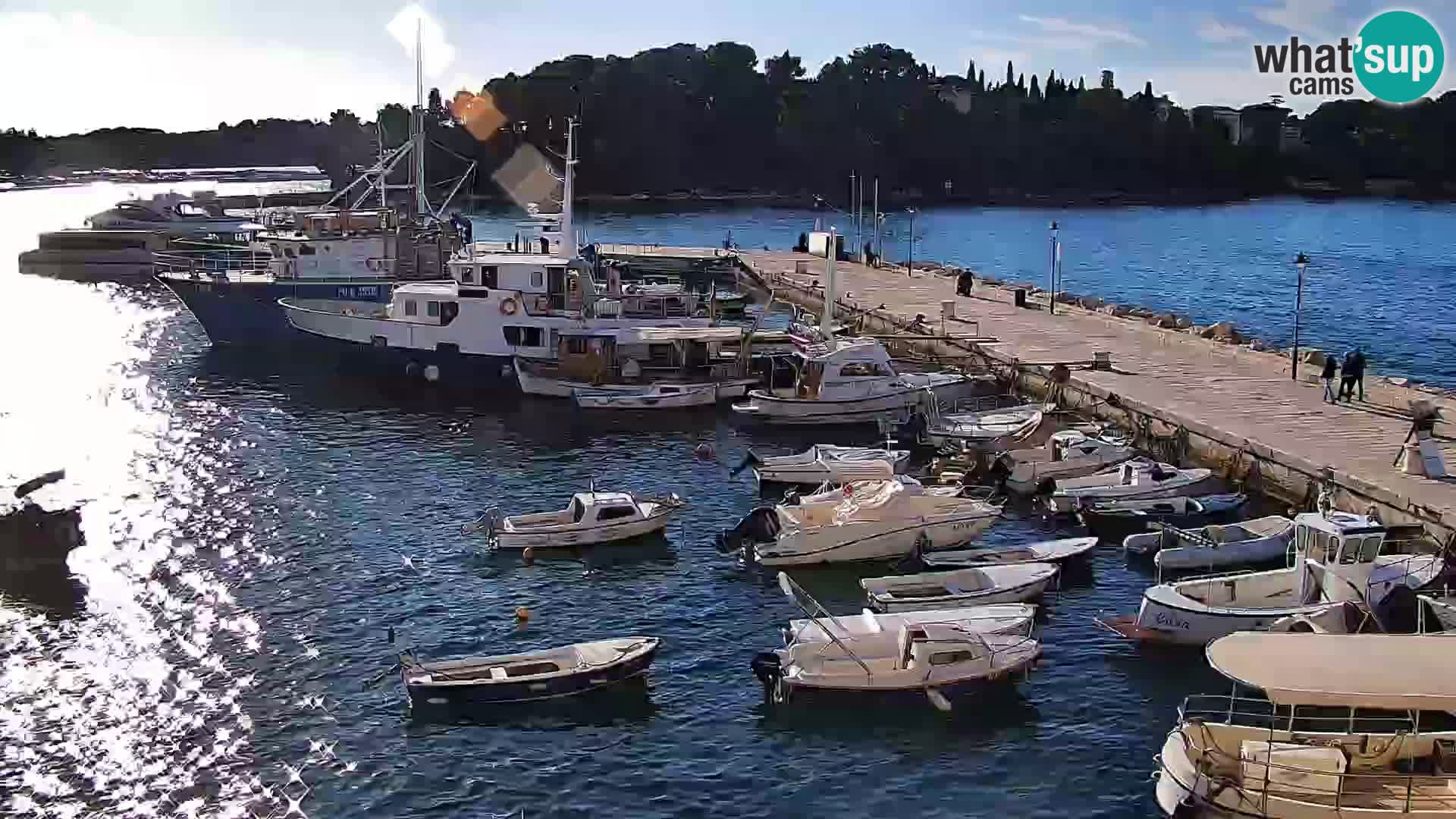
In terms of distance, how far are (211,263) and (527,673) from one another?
57.6 m

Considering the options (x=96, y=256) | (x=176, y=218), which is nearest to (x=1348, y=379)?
(x=96, y=256)

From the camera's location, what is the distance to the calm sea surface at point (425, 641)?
22.6 metres

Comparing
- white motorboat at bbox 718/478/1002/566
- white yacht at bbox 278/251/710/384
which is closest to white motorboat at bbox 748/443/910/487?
white motorboat at bbox 718/478/1002/566

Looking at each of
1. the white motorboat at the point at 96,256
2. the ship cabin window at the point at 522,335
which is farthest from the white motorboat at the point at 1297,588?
the white motorboat at the point at 96,256

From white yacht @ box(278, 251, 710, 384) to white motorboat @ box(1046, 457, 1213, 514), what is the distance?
873 inches

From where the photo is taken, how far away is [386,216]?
7000cm

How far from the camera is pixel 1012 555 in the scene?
31781 millimetres

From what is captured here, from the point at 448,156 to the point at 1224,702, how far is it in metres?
182

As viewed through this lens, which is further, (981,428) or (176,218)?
(176,218)

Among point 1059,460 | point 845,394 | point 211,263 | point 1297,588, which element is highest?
point 211,263

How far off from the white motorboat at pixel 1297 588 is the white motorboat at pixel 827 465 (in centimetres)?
1096

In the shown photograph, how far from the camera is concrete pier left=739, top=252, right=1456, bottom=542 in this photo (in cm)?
3453

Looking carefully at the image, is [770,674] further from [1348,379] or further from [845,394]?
[1348,379]

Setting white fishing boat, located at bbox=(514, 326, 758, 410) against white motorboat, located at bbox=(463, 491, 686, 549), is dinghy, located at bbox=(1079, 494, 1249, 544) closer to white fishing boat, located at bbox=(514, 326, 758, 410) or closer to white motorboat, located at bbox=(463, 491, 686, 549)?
white motorboat, located at bbox=(463, 491, 686, 549)
